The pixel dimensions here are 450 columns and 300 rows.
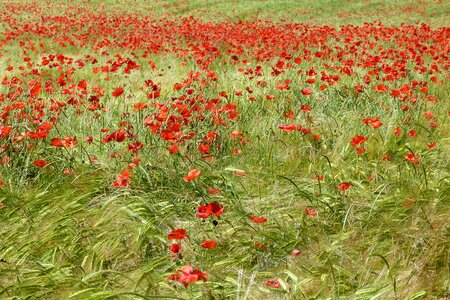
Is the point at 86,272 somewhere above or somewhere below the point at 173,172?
below

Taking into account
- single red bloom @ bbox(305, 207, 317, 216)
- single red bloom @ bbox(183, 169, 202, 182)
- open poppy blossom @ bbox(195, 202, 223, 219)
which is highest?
single red bloom @ bbox(183, 169, 202, 182)

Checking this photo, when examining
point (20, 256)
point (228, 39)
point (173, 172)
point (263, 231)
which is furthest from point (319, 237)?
point (228, 39)

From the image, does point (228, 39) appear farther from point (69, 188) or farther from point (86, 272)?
point (86, 272)

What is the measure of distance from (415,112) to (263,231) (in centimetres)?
250

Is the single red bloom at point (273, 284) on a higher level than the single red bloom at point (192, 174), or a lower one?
lower

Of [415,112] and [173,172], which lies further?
[415,112]

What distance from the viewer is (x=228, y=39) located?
8898 millimetres

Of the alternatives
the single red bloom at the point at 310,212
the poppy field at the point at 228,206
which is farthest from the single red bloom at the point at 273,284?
the single red bloom at the point at 310,212

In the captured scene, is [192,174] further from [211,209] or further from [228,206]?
[228,206]

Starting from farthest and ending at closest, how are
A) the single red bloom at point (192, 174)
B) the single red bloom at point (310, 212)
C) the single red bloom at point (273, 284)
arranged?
the single red bloom at point (310, 212) < the single red bloom at point (192, 174) < the single red bloom at point (273, 284)

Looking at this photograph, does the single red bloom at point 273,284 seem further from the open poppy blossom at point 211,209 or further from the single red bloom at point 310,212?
the single red bloom at point 310,212

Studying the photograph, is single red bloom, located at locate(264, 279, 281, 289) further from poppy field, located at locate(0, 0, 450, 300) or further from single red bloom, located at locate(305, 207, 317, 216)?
single red bloom, located at locate(305, 207, 317, 216)

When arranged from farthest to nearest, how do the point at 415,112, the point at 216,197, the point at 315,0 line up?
the point at 315,0
the point at 415,112
the point at 216,197

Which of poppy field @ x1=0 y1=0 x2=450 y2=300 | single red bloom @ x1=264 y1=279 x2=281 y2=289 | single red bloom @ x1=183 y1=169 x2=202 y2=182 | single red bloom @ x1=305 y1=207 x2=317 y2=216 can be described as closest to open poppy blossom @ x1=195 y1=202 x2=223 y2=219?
poppy field @ x1=0 y1=0 x2=450 y2=300
